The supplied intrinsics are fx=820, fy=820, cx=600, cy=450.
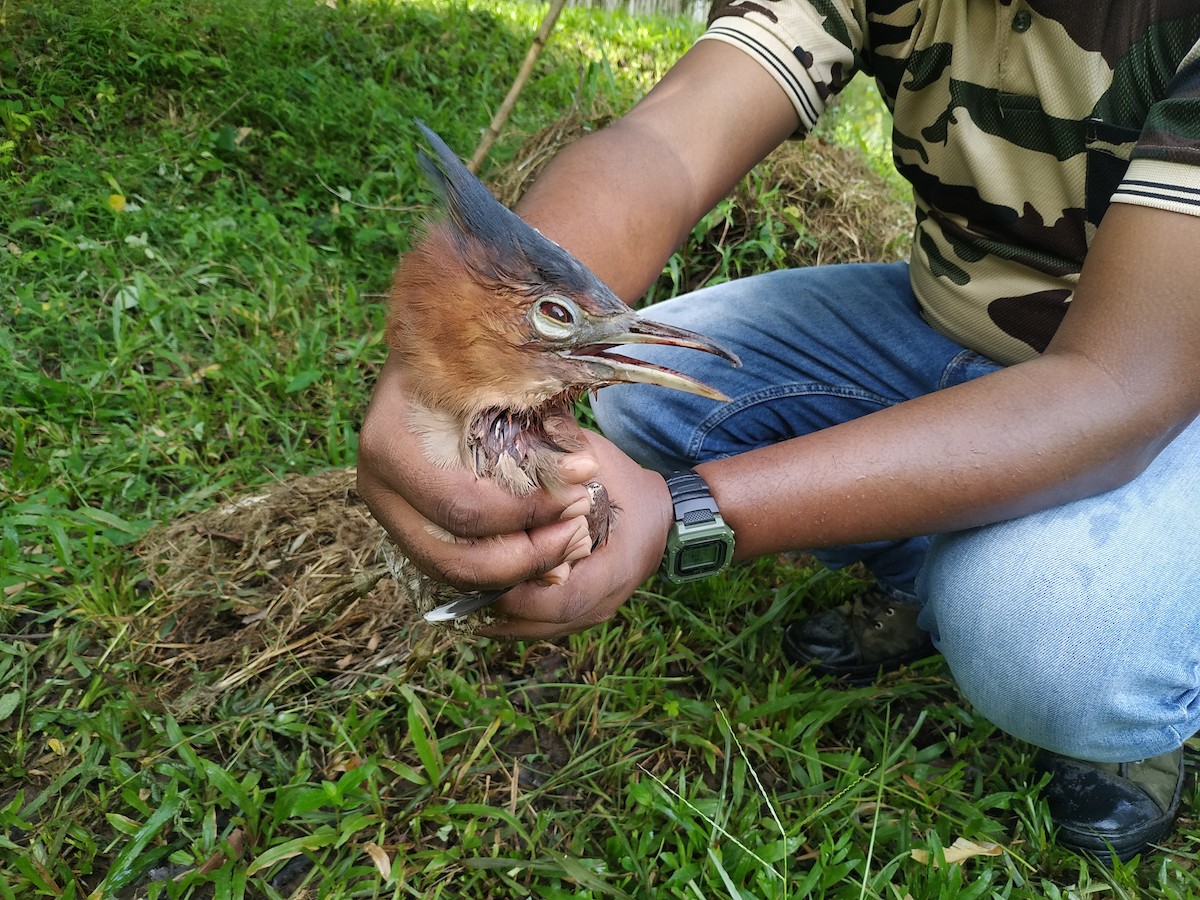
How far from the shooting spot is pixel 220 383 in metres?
3.42

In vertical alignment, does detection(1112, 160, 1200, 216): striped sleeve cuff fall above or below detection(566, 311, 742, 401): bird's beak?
above

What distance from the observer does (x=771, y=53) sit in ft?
7.63

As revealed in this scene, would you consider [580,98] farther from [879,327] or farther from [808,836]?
[808,836]

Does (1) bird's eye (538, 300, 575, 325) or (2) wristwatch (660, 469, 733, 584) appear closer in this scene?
(1) bird's eye (538, 300, 575, 325)

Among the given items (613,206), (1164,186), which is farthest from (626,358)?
(1164,186)

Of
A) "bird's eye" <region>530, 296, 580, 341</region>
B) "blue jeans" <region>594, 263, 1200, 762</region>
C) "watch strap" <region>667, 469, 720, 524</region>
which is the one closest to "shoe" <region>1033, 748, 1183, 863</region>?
"blue jeans" <region>594, 263, 1200, 762</region>

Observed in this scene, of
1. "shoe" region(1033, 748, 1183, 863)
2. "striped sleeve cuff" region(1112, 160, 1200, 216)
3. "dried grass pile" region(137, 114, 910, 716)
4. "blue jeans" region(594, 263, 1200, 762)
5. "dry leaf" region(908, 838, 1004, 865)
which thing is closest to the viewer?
"striped sleeve cuff" region(1112, 160, 1200, 216)

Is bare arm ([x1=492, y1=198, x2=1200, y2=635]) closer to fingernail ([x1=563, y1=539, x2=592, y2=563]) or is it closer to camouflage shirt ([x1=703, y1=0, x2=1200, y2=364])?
fingernail ([x1=563, y1=539, x2=592, y2=563])

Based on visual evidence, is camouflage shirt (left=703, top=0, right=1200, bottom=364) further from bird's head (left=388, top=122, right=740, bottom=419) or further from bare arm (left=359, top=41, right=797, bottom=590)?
bird's head (left=388, top=122, right=740, bottom=419)

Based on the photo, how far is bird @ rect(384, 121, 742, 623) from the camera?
1611mm

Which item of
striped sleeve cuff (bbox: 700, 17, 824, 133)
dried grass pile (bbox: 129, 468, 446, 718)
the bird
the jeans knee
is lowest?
dried grass pile (bbox: 129, 468, 446, 718)

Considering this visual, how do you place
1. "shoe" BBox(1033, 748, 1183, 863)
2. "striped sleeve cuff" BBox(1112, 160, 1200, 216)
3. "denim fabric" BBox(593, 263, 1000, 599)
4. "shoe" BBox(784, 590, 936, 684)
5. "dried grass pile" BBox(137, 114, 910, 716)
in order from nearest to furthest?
"striped sleeve cuff" BBox(1112, 160, 1200, 216) → "shoe" BBox(1033, 748, 1183, 863) → "dried grass pile" BBox(137, 114, 910, 716) → "denim fabric" BBox(593, 263, 1000, 599) → "shoe" BBox(784, 590, 936, 684)

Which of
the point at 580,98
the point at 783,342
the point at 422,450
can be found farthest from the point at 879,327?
the point at 580,98

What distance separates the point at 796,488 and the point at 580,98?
3.24 metres
